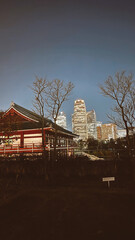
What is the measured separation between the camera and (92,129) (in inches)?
7731

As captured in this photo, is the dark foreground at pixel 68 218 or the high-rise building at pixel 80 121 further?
the high-rise building at pixel 80 121

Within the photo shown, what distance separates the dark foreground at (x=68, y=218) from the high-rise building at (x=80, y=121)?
152047mm

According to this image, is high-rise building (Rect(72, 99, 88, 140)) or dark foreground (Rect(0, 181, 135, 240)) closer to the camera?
dark foreground (Rect(0, 181, 135, 240))

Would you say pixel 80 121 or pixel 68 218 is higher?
pixel 80 121

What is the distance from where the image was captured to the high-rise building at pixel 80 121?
16825cm

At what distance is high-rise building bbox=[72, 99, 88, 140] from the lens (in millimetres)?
168250

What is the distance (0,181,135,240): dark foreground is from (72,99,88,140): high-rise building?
152047mm

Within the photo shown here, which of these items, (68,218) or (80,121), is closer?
(68,218)

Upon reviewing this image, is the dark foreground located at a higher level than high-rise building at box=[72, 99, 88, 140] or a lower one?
lower

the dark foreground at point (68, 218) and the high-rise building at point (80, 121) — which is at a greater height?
the high-rise building at point (80, 121)

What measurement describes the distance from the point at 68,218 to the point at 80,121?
17636 cm

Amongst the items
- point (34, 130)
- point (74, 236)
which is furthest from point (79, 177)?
point (34, 130)

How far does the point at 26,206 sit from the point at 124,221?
3133 mm

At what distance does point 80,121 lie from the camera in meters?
180
